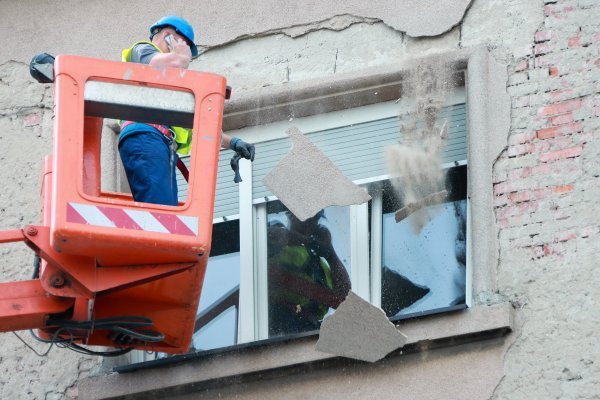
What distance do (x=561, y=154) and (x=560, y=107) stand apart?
0.96ft

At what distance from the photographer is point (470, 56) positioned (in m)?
8.45

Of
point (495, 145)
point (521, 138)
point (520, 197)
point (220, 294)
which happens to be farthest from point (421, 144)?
point (220, 294)

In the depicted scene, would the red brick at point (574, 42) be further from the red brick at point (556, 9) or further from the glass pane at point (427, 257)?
the glass pane at point (427, 257)

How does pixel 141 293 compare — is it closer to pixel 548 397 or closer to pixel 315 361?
pixel 315 361

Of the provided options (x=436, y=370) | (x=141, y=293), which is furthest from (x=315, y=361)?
(x=141, y=293)

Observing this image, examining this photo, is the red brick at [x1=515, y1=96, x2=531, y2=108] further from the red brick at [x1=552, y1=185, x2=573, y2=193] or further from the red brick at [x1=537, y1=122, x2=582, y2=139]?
the red brick at [x1=552, y1=185, x2=573, y2=193]

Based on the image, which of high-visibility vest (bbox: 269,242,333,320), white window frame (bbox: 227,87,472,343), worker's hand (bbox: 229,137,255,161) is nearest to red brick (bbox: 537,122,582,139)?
white window frame (bbox: 227,87,472,343)

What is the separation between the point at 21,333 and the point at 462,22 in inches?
124

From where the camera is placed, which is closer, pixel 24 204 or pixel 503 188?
pixel 503 188

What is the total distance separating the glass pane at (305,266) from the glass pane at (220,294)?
0.72ft

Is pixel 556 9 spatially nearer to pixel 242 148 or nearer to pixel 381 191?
pixel 381 191

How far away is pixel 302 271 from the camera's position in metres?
8.56

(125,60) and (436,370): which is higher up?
(125,60)

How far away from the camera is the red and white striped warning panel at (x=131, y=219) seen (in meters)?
6.65
